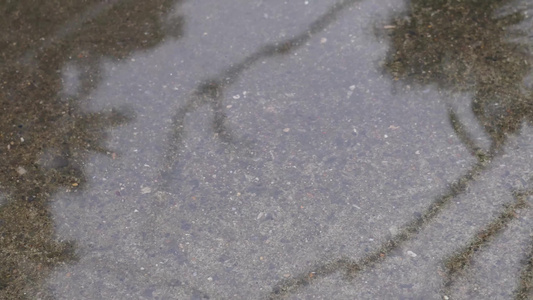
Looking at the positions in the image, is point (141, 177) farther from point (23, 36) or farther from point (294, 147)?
point (23, 36)

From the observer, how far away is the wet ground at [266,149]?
277 cm

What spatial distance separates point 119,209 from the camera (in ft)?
9.84

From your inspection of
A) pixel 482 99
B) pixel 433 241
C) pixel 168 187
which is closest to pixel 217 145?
pixel 168 187

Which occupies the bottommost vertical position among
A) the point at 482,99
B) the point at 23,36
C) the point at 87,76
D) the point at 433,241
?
the point at 433,241

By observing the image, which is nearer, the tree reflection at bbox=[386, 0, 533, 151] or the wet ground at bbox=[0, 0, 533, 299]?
the wet ground at bbox=[0, 0, 533, 299]

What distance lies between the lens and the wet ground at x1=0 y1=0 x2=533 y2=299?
9.09 feet

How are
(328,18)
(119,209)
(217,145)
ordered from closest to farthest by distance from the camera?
(119,209), (217,145), (328,18)

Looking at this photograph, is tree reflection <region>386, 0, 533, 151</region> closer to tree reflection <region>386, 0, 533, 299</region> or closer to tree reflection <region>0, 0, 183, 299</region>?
tree reflection <region>386, 0, 533, 299</region>

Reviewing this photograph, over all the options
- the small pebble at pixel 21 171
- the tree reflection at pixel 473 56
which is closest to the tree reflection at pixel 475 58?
the tree reflection at pixel 473 56

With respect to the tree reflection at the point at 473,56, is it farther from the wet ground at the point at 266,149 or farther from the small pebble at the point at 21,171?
the small pebble at the point at 21,171

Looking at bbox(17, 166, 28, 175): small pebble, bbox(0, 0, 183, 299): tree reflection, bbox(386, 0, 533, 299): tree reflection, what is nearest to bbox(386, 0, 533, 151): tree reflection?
bbox(386, 0, 533, 299): tree reflection

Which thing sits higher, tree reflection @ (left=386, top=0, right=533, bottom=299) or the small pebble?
the small pebble

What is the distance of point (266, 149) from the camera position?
318cm

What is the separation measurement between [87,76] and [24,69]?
14.4 inches
